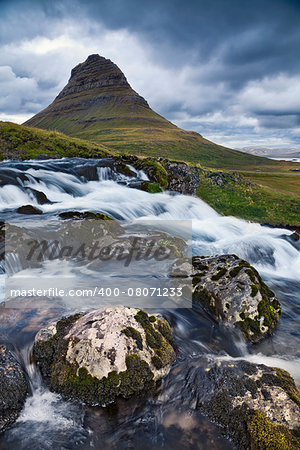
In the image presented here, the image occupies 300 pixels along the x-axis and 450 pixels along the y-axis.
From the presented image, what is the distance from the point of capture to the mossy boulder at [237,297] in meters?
9.02

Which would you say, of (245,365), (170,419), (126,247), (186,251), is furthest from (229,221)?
(170,419)

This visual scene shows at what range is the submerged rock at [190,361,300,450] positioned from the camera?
17.3 feet

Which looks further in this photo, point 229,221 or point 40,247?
point 229,221

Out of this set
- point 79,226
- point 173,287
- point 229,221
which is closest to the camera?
point 173,287

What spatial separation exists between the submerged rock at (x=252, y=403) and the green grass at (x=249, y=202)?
72.3 ft

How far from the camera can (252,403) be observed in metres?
5.86

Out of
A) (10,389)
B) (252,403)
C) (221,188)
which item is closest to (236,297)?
(252,403)

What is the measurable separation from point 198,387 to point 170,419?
1085 mm

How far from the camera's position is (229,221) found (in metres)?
25.2

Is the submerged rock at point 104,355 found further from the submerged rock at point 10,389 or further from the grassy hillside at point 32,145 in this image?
the grassy hillside at point 32,145

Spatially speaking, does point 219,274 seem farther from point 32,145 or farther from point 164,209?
point 32,145

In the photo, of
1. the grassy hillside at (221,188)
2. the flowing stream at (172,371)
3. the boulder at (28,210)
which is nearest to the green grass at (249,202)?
the grassy hillside at (221,188)

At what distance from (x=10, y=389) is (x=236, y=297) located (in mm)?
7427

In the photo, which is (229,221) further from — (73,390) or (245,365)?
(73,390)
